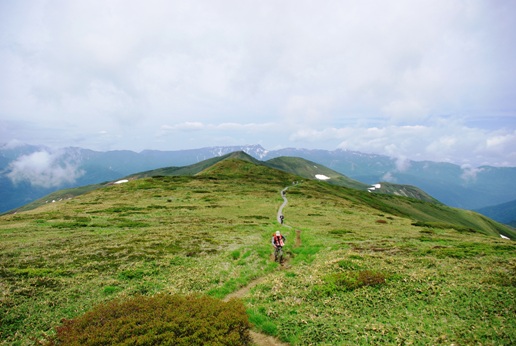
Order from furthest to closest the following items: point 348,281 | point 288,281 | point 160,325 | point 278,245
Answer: point 278,245 < point 288,281 < point 348,281 < point 160,325

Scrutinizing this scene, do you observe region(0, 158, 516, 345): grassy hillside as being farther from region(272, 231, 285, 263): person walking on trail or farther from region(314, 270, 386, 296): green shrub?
region(272, 231, 285, 263): person walking on trail

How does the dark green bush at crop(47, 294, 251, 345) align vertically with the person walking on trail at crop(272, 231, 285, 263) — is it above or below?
above

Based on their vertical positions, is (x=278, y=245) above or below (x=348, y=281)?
below

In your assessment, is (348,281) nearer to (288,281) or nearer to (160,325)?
(288,281)

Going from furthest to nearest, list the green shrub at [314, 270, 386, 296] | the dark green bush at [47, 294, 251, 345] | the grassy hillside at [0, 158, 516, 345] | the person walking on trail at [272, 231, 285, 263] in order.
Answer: the person walking on trail at [272, 231, 285, 263] → the green shrub at [314, 270, 386, 296] → the grassy hillside at [0, 158, 516, 345] → the dark green bush at [47, 294, 251, 345]

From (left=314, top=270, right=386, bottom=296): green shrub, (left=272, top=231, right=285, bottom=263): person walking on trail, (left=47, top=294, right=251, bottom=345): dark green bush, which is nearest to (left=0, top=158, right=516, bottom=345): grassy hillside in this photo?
(left=314, top=270, right=386, bottom=296): green shrub

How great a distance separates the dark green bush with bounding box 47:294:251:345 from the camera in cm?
1086

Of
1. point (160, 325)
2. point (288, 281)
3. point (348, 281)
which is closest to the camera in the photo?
point (160, 325)

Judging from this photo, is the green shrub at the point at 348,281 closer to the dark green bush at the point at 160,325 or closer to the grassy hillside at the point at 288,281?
the grassy hillside at the point at 288,281

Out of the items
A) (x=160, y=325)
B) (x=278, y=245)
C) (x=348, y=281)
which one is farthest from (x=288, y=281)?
(x=160, y=325)

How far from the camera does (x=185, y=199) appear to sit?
277 ft

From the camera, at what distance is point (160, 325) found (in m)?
11.7

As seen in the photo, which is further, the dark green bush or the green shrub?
the green shrub

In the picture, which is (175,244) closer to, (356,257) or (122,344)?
(356,257)
